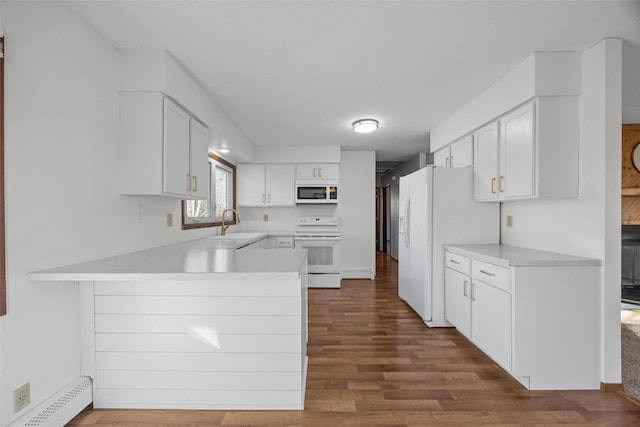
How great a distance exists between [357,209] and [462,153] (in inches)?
94.4

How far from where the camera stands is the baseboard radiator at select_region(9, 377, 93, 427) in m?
1.55

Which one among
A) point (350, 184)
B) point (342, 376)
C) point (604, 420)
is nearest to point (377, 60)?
point (342, 376)

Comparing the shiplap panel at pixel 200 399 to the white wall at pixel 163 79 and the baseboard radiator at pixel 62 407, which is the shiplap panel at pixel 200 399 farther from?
the white wall at pixel 163 79

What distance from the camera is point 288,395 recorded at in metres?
1.86

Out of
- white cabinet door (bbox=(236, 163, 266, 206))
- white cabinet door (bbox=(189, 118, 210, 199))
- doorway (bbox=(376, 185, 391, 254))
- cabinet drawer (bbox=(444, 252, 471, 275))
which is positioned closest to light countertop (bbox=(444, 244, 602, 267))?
cabinet drawer (bbox=(444, 252, 471, 275))

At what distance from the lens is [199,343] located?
73.3 inches

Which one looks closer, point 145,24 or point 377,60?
point 145,24

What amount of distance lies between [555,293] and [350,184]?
3863mm

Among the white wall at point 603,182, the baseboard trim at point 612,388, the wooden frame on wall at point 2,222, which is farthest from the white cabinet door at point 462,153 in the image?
the wooden frame on wall at point 2,222

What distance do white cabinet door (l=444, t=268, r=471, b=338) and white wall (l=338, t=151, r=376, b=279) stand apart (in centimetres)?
246

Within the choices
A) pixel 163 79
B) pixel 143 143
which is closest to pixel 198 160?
pixel 143 143

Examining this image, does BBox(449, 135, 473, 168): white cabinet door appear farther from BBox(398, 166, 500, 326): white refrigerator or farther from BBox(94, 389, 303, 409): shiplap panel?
BBox(94, 389, 303, 409): shiplap panel

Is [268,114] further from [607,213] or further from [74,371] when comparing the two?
[607,213]

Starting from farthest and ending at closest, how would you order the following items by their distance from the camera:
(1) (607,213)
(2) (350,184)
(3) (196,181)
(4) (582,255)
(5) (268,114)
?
(2) (350,184) → (5) (268,114) → (3) (196,181) → (4) (582,255) → (1) (607,213)
